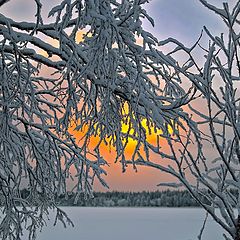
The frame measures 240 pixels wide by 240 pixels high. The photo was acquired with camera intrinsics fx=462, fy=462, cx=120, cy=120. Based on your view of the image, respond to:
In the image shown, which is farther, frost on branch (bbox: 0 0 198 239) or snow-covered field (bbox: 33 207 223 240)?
snow-covered field (bbox: 33 207 223 240)

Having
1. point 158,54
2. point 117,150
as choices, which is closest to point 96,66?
point 158,54

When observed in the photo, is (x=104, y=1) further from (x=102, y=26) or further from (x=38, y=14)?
(x=38, y=14)

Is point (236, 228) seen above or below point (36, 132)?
below

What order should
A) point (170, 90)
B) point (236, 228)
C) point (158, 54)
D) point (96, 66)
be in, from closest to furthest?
1. point (236, 228)
2. point (96, 66)
3. point (158, 54)
4. point (170, 90)

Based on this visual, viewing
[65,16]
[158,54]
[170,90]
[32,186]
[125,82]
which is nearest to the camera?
[65,16]

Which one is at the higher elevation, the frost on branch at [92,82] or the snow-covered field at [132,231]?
the frost on branch at [92,82]

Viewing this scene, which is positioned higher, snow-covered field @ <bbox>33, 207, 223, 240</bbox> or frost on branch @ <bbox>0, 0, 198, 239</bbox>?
frost on branch @ <bbox>0, 0, 198, 239</bbox>

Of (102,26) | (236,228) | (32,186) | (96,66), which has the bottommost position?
(236,228)

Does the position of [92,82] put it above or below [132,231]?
above

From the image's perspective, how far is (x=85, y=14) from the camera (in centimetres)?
294

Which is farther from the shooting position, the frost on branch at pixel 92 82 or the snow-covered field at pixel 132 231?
the snow-covered field at pixel 132 231

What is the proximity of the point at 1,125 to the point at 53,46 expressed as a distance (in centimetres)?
90

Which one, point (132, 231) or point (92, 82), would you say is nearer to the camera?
point (92, 82)

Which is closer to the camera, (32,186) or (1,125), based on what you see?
(1,125)
